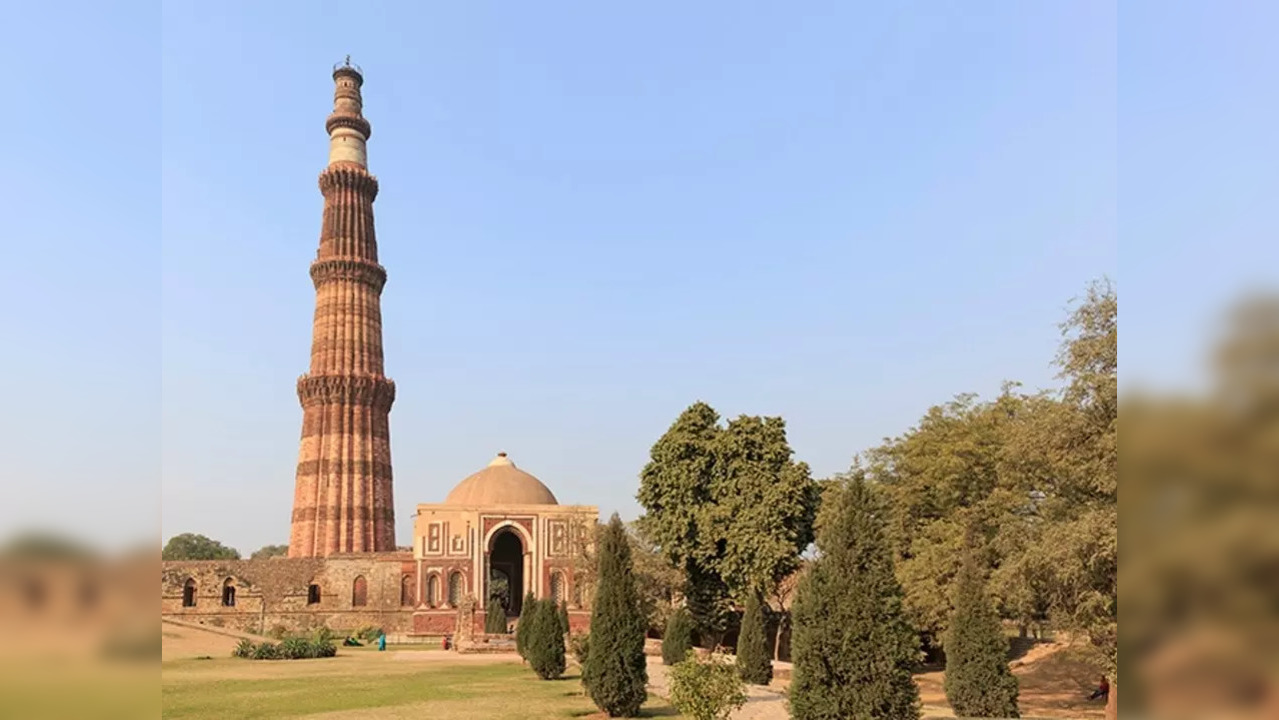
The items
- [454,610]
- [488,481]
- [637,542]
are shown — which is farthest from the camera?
[488,481]

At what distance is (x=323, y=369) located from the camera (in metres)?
47.2

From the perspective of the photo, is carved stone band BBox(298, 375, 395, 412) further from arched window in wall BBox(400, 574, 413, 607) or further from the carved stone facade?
arched window in wall BBox(400, 574, 413, 607)

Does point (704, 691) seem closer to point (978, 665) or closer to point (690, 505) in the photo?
point (978, 665)

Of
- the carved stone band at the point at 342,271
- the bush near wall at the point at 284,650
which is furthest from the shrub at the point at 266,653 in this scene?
the carved stone band at the point at 342,271

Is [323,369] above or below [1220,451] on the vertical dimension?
above

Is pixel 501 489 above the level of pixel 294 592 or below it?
above

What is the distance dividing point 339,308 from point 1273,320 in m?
49.2

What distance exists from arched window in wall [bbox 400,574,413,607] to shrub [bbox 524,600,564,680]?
21350 millimetres

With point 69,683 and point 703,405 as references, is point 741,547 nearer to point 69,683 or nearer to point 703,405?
point 703,405

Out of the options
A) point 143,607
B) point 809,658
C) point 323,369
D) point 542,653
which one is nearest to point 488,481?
point 323,369

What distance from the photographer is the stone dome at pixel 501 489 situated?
144 ft

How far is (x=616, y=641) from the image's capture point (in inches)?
590

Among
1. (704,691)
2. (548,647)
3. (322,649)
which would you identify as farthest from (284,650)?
(704,691)

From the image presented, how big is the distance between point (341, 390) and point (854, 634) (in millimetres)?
39510
